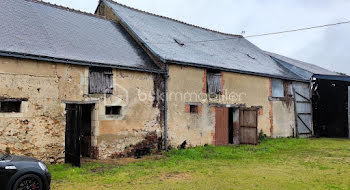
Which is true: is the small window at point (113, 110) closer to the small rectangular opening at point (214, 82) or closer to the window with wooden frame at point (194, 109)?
the window with wooden frame at point (194, 109)

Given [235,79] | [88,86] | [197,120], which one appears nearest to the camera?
[88,86]

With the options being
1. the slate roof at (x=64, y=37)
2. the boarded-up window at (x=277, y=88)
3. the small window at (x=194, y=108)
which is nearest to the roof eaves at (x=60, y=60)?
the slate roof at (x=64, y=37)

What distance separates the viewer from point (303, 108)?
21047 millimetres

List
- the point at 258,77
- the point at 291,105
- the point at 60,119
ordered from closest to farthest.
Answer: the point at 60,119, the point at 258,77, the point at 291,105

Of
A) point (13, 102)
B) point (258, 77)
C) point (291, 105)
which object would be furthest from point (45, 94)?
point (291, 105)

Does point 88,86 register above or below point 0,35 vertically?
below

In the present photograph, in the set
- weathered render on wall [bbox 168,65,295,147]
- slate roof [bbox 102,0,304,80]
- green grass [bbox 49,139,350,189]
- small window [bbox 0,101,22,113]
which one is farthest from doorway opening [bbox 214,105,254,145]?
small window [bbox 0,101,22,113]

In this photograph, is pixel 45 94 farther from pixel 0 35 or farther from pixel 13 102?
pixel 0 35

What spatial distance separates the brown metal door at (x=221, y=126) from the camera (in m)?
15.6

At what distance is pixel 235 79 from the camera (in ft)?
54.7

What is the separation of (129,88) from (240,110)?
704cm

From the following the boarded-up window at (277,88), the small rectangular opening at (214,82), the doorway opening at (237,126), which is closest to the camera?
the small rectangular opening at (214,82)

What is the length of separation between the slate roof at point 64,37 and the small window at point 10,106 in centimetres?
153

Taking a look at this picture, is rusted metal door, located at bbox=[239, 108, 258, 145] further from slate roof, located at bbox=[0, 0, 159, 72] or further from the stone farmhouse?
slate roof, located at bbox=[0, 0, 159, 72]
